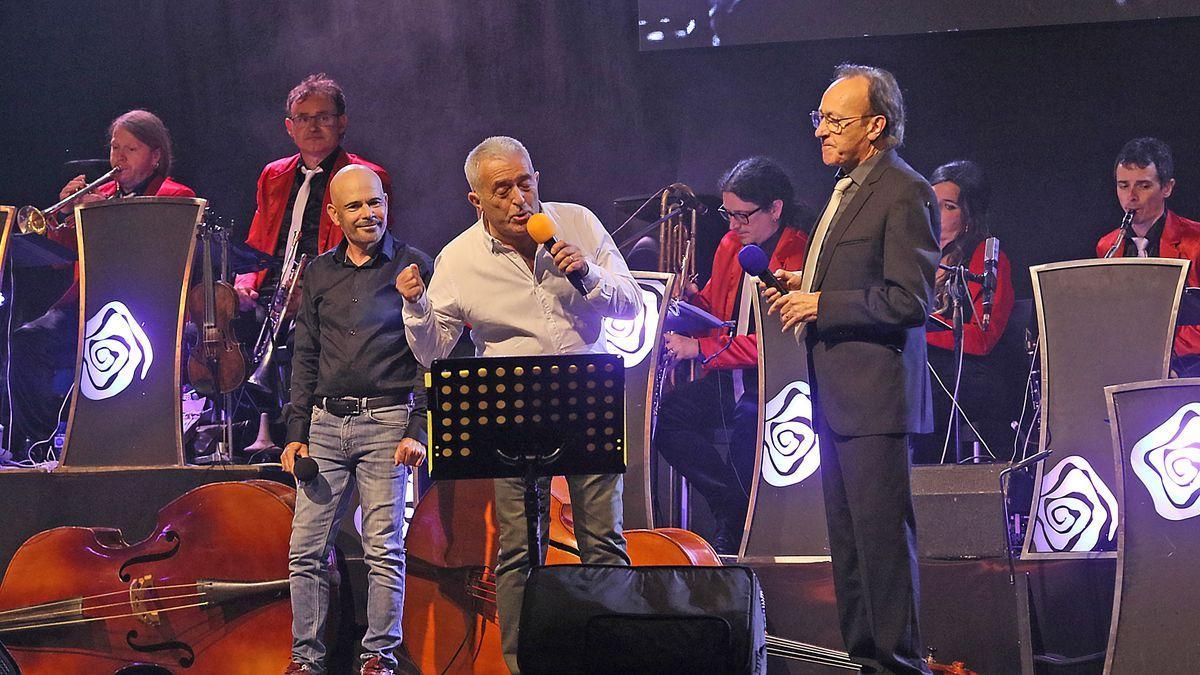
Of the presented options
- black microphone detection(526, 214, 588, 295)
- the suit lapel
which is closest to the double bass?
black microphone detection(526, 214, 588, 295)

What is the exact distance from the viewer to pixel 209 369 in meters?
4.98

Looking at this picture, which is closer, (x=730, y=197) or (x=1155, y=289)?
(x=1155, y=289)

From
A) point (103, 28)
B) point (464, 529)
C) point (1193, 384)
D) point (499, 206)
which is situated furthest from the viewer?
point (103, 28)

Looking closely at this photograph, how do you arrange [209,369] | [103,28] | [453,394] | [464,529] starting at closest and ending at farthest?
1. [453,394]
2. [464,529]
3. [209,369]
4. [103,28]

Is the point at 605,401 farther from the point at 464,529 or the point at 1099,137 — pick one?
the point at 1099,137

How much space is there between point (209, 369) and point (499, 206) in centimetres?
211

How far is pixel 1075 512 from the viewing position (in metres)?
4.27

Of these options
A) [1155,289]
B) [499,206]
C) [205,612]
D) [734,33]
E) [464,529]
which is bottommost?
[205,612]

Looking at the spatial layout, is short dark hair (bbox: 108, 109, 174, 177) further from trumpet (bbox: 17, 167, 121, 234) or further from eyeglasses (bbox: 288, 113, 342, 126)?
eyeglasses (bbox: 288, 113, 342, 126)

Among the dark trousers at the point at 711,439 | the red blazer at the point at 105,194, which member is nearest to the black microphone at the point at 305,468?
the dark trousers at the point at 711,439

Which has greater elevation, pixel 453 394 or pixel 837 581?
pixel 453 394

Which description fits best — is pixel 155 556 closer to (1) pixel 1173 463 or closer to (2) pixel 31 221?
(2) pixel 31 221

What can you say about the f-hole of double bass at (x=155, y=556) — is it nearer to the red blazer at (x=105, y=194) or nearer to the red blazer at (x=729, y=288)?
the red blazer at (x=105, y=194)

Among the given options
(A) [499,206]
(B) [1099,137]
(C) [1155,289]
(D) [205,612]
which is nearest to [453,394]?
(A) [499,206]
